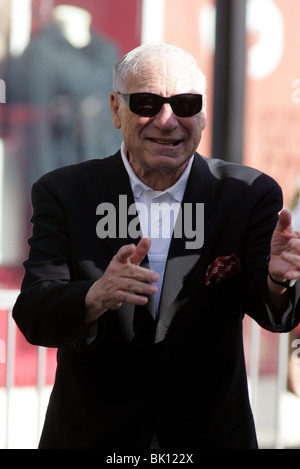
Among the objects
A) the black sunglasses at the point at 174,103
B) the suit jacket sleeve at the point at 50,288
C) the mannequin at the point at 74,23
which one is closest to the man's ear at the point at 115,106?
the black sunglasses at the point at 174,103

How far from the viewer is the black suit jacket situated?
6.06 feet

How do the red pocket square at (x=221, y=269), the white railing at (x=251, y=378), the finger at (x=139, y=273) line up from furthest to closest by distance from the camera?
the white railing at (x=251, y=378)
the red pocket square at (x=221, y=269)
the finger at (x=139, y=273)

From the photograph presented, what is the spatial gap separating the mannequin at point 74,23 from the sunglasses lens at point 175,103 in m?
3.08

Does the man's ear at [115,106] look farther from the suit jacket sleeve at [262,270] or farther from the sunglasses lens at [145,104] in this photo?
the suit jacket sleeve at [262,270]

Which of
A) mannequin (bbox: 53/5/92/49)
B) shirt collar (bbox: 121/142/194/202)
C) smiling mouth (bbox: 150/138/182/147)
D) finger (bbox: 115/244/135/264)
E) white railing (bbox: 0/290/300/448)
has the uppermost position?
mannequin (bbox: 53/5/92/49)

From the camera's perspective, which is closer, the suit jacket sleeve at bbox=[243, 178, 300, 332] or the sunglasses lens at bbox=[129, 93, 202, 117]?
the suit jacket sleeve at bbox=[243, 178, 300, 332]

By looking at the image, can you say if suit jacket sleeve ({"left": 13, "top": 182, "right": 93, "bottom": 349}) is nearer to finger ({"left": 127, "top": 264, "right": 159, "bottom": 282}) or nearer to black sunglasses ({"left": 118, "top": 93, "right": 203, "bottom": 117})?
finger ({"left": 127, "top": 264, "right": 159, "bottom": 282})

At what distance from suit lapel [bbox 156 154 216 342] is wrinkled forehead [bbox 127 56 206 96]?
27 centimetres

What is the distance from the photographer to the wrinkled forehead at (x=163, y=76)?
1.93 meters

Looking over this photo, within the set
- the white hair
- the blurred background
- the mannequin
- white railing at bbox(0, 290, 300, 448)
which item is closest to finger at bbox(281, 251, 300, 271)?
the white hair

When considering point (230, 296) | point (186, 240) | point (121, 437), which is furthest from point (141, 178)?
point (121, 437)

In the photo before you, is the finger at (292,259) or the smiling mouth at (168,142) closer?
the finger at (292,259)

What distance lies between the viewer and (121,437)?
6.13 ft

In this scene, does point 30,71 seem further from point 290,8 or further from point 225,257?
point 225,257
